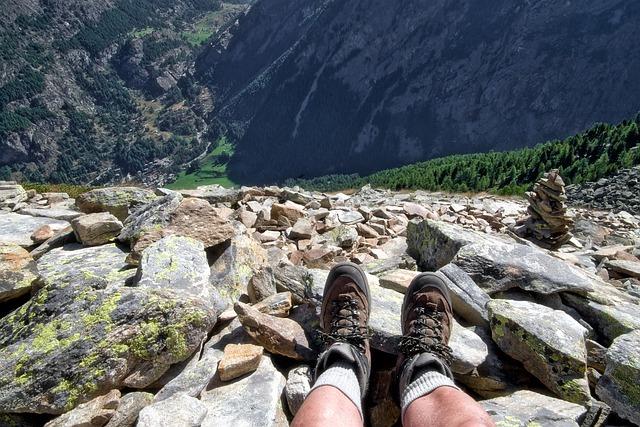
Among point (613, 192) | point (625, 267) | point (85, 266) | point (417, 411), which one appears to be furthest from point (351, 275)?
point (613, 192)

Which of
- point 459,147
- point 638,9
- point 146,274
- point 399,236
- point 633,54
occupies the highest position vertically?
point 638,9

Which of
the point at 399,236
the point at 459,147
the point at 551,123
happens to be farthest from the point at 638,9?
the point at 399,236

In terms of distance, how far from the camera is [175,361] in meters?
4.38

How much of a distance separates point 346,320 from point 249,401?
129 cm

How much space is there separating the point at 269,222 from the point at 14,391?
20.8 feet

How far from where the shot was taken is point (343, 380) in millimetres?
3693

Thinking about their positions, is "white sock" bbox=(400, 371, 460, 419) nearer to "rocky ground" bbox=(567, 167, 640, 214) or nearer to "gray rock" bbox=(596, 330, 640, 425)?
"gray rock" bbox=(596, 330, 640, 425)

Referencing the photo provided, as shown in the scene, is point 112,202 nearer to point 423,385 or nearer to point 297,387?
point 297,387

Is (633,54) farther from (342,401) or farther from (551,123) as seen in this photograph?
(342,401)

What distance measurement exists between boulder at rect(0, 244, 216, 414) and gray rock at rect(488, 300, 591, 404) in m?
3.36

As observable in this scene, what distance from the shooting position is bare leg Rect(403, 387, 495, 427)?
3078 mm

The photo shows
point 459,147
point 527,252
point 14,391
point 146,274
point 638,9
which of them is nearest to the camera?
point 14,391

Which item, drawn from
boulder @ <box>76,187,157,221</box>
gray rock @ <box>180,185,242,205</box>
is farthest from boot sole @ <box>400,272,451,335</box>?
gray rock @ <box>180,185,242,205</box>

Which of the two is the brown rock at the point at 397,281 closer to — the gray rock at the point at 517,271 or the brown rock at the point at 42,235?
the gray rock at the point at 517,271
